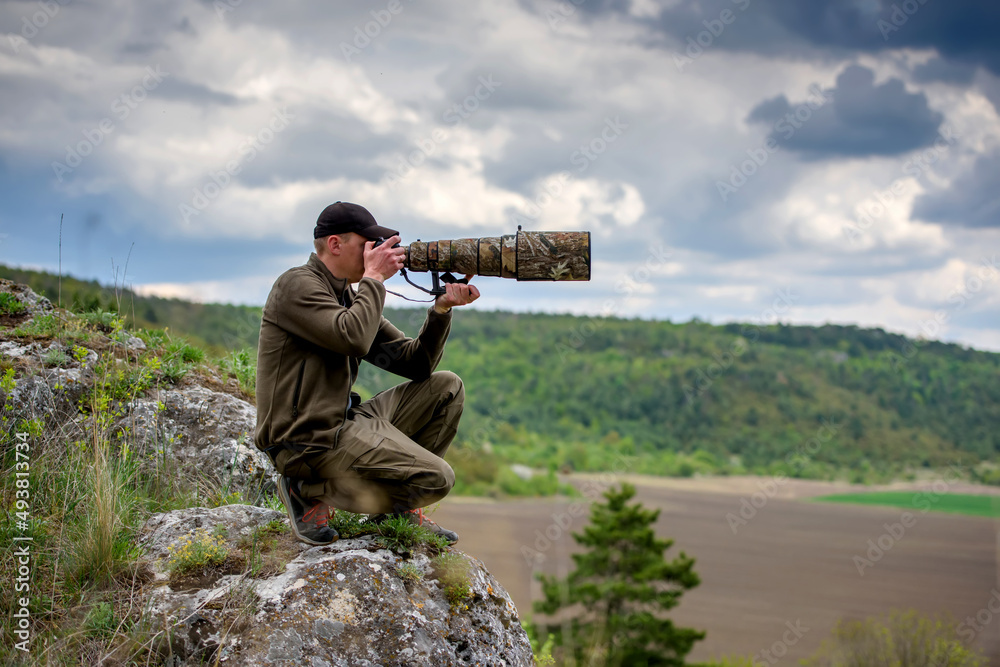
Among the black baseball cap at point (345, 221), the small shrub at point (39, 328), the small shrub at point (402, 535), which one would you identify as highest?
the black baseball cap at point (345, 221)

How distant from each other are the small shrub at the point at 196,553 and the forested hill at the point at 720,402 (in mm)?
87708

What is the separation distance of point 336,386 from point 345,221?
0.94 m

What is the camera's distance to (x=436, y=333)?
4543 millimetres

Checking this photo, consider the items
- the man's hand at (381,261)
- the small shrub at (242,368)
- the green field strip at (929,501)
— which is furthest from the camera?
the green field strip at (929,501)

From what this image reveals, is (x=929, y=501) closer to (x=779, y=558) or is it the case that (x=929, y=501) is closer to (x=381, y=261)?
(x=779, y=558)

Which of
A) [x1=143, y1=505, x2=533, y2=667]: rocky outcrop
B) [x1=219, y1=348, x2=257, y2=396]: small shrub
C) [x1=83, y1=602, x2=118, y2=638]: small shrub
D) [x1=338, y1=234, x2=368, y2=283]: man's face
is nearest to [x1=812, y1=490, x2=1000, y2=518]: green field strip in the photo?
[x1=219, y1=348, x2=257, y2=396]: small shrub

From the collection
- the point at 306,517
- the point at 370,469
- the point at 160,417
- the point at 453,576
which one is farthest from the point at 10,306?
the point at 453,576

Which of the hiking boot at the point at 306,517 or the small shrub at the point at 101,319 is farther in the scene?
the small shrub at the point at 101,319

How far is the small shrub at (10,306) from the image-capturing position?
22.7 feet

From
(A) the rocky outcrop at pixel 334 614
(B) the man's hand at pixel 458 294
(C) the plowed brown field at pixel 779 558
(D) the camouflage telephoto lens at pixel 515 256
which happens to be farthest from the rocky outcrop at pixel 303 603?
(C) the plowed brown field at pixel 779 558

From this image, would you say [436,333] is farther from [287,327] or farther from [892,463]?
[892,463]

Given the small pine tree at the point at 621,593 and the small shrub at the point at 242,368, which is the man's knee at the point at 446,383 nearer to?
the small shrub at the point at 242,368

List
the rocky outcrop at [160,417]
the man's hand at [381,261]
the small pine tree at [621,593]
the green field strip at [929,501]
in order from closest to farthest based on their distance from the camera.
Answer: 1. the man's hand at [381,261]
2. the rocky outcrop at [160,417]
3. the small pine tree at [621,593]
4. the green field strip at [929,501]

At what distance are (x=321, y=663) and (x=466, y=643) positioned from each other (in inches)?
31.3
